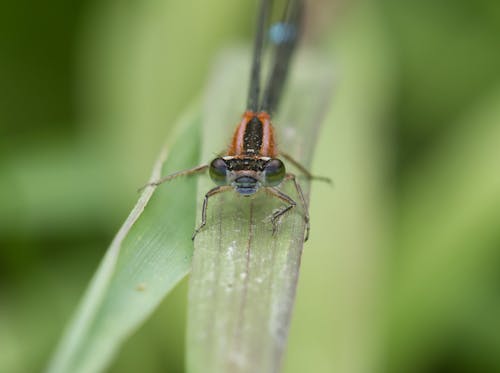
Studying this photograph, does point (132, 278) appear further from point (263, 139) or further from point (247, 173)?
point (263, 139)

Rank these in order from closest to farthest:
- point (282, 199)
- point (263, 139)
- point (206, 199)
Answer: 1. point (206, 199)
2. point (282, 199)
3. point (263, 139)

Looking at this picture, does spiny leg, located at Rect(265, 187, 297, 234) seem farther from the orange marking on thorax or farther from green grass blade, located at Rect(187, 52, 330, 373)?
the orange marking on thorax

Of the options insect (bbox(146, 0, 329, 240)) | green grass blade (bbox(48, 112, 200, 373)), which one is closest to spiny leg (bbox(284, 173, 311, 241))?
insect (bbox(146, 0, 329, 240))

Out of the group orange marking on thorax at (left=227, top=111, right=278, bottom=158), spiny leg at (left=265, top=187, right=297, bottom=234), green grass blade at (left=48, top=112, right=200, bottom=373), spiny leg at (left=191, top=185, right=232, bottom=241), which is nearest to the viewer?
green grass blade at (left=48, top=112, right=200, bottom=373)

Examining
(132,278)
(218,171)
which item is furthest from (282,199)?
(132,278)

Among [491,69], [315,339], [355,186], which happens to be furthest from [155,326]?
[491,69]

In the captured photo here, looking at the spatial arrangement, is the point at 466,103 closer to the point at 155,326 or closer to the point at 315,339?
the point at 315,339
